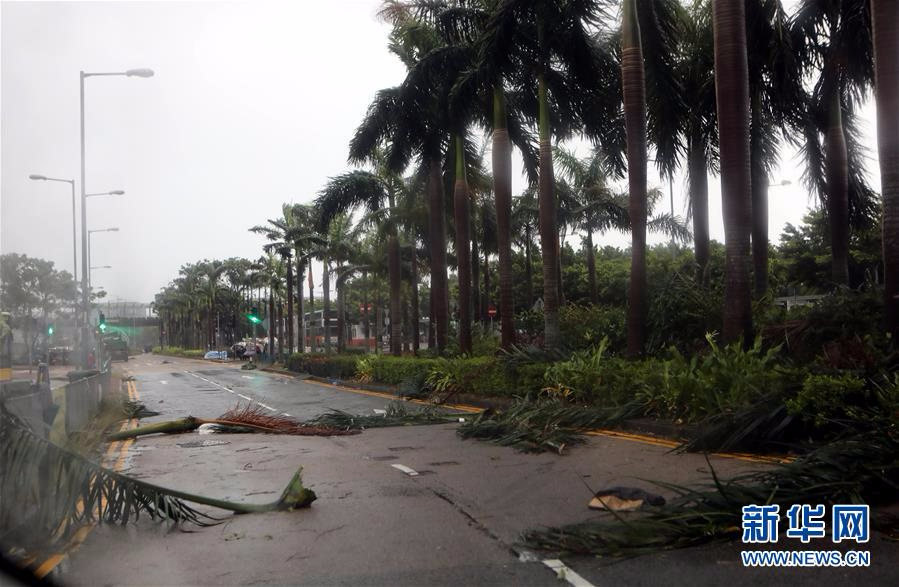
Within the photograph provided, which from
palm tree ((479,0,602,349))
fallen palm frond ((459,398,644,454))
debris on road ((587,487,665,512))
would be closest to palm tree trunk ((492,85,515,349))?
palm tree ((479,0,602,349))

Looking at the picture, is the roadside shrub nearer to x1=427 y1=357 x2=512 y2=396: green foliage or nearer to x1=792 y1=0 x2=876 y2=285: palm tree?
x1=427 y1=357 x2=512 y2=396: green foliage

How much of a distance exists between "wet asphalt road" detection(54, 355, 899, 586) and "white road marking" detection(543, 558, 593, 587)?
35 millimetres

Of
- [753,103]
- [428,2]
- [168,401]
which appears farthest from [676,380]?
[168,401]

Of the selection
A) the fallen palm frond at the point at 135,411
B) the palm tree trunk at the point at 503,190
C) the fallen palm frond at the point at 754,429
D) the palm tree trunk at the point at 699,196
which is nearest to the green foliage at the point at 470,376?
the palm tree trunk at the point at 503,190

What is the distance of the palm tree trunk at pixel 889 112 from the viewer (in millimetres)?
12023

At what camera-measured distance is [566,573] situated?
590cm

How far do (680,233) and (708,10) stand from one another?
55.8 feet

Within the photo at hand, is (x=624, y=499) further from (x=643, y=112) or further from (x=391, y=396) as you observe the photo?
(x=391, y=396)

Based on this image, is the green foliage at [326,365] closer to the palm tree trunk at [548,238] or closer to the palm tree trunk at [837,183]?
the palm tree trunk at [548,238]

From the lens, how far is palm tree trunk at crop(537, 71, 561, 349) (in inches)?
782

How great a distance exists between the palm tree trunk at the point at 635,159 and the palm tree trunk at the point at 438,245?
1049 centimetres

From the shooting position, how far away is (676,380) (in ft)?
42.0

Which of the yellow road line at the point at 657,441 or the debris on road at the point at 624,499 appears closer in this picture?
the debris on road at the point at 624,499

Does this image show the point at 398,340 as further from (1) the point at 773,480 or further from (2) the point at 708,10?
(1) the point at 773,480
